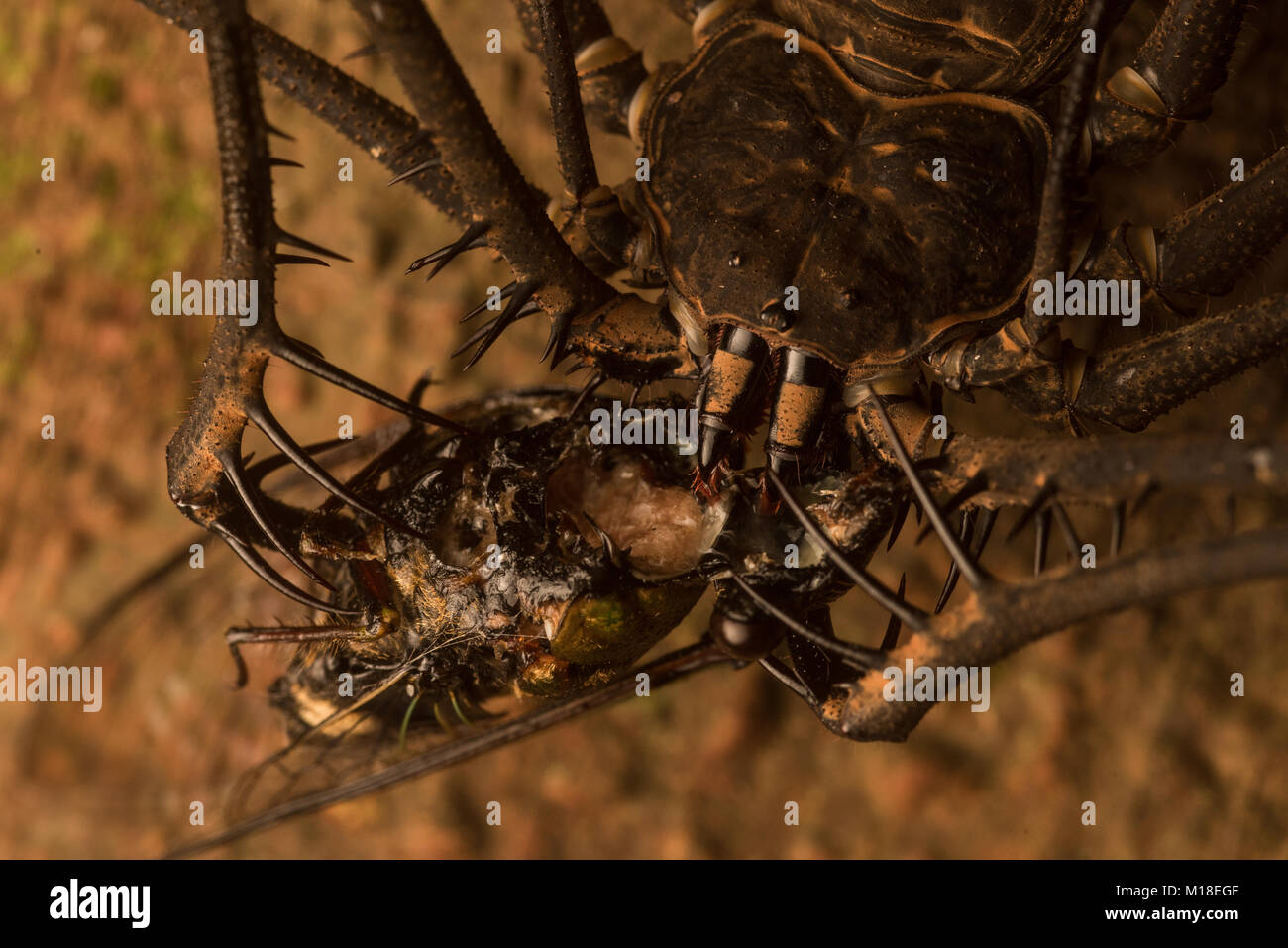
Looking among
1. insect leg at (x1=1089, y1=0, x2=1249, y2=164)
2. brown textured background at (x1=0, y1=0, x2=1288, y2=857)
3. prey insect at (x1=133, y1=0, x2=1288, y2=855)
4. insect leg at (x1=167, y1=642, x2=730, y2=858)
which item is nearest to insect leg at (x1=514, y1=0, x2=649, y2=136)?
prey insect at (x1=133, y1=0, x2=1288, y2=855)

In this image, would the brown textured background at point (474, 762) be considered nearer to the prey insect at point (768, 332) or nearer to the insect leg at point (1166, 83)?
the insect leg at point (1166, 83)

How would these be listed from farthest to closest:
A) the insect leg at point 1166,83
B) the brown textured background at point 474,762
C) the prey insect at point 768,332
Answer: the brown textured background at point 474,762 → the insect leg at point 1166,83 → the prey insect at point 768,332

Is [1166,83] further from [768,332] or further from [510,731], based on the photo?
[510,731]

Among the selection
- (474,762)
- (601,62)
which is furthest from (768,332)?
(474,762)

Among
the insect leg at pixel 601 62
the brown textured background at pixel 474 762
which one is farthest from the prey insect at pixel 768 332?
the brown textured background at pixel 474 762

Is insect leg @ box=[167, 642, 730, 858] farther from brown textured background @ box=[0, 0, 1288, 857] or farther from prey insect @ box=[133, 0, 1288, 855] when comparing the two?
brown textured background @ box=[0, 0, 1288, 857]
